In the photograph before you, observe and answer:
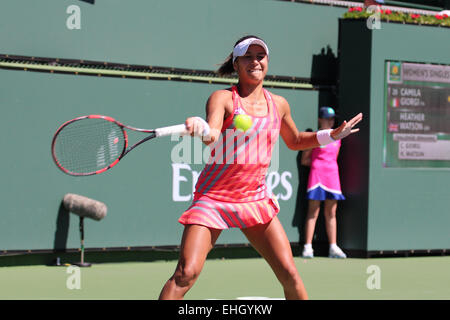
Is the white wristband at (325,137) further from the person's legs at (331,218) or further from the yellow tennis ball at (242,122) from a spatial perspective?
the person's legs at (331,218)

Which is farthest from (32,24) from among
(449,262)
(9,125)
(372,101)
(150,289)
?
(449,262)

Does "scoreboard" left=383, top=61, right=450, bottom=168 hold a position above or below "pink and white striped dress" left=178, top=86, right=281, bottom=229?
above

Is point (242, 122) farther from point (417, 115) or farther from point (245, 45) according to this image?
point (417, 115)

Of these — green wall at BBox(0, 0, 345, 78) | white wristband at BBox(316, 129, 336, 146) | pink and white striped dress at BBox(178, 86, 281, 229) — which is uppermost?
green wall at BBox(0, 0, 345, 78)

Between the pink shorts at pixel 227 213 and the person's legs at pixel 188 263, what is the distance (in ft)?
0.32

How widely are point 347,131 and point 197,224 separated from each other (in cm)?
120

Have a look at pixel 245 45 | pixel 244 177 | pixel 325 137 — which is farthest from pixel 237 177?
pixel 245 45

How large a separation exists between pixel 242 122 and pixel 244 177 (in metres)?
0.36

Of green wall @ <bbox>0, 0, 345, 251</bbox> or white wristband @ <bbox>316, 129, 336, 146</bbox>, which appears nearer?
white wristband @ <bbox>316, 129, 336, 146</bbox>

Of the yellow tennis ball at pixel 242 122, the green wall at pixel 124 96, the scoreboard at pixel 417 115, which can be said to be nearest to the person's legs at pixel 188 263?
the yellow tennis ball at pixel 242 122

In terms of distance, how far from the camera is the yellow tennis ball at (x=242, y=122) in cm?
520

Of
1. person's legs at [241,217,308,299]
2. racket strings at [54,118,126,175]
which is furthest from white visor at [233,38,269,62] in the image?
person's legs at [241,217,308,299]

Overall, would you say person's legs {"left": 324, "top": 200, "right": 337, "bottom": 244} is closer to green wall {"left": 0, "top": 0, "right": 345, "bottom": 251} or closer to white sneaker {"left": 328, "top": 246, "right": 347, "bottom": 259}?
white sneaker {"left": 328, "top": 246, "right": 347, "bottom": 259}

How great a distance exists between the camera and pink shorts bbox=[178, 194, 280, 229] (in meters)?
5.10
